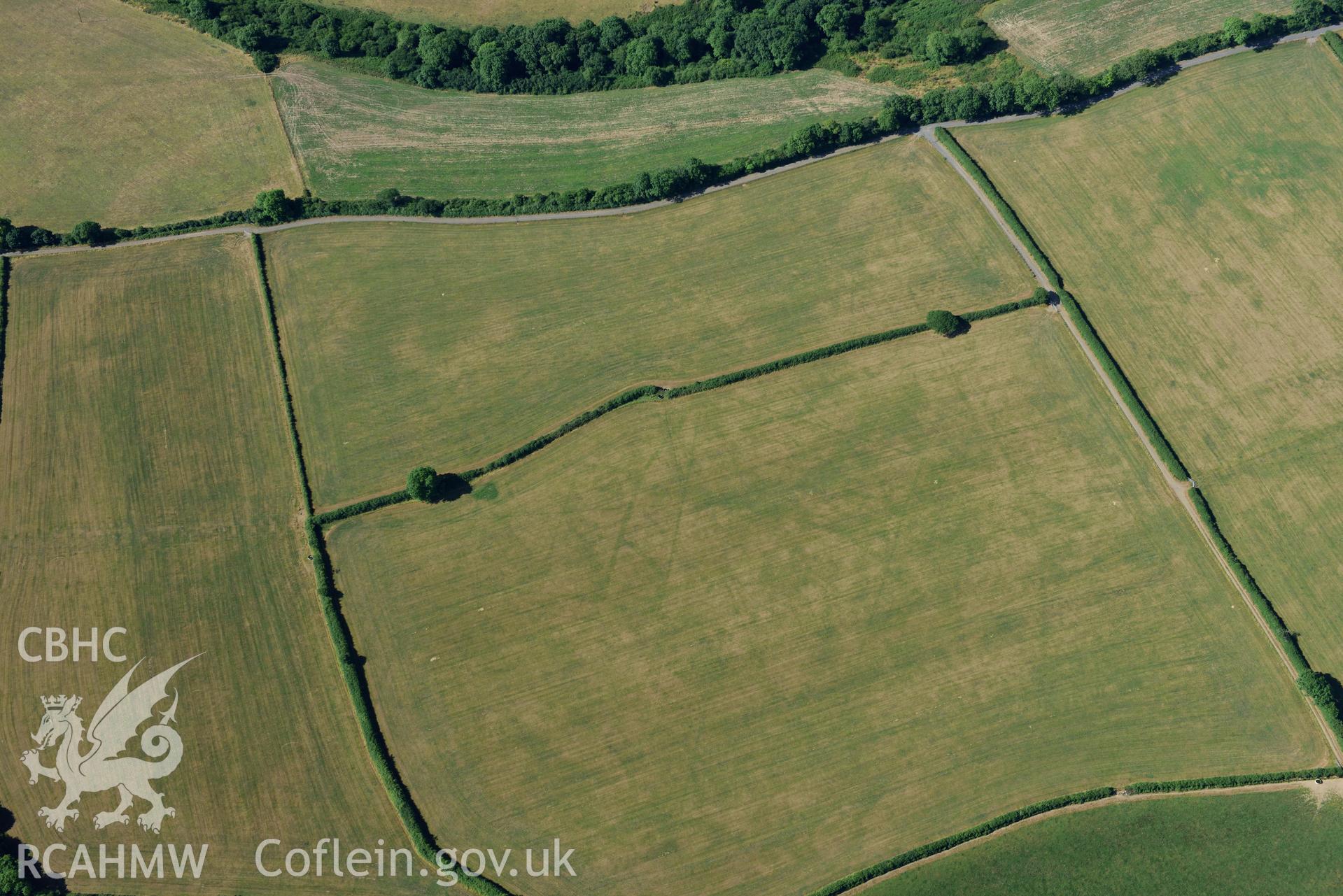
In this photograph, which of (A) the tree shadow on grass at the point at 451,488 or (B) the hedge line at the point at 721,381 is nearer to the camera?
(A) the tree shadow on grass at the point at 451,488

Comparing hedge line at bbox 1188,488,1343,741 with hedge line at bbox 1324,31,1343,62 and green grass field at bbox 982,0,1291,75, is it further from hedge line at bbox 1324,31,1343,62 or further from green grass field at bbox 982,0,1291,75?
hedge line at bbox 1324,31,1343,62

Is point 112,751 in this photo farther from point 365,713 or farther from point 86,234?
point 86,234

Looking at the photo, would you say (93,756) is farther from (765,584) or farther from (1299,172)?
(1299,172)

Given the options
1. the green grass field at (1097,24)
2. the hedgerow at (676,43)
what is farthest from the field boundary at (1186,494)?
the green grass field at (1097,24)

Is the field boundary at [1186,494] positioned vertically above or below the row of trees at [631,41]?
below

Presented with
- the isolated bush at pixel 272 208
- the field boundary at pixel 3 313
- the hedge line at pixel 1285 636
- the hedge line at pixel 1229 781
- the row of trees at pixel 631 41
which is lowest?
the hedge line at pixel 1229 781

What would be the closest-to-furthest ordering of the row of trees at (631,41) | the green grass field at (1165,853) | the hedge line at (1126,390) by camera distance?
the green grass field at (1165,853) → the hedge line at (1126,390) → the row of trees at (631,41)

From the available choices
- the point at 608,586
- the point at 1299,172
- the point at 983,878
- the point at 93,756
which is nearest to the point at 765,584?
the point at 608,586

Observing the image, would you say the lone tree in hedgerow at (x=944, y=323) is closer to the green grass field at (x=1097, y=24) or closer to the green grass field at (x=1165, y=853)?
the green grass field at (x=1097, y=24)
